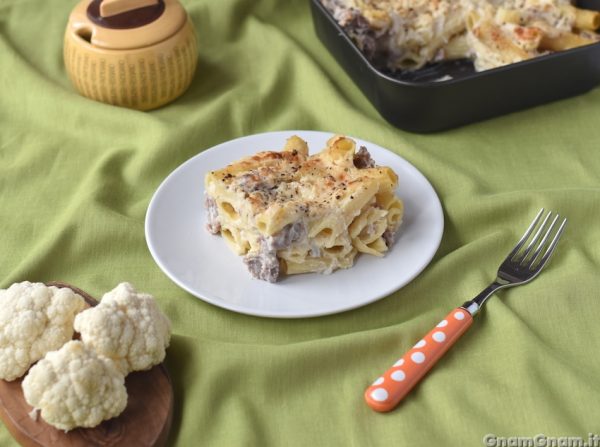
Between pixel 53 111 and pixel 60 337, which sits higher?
pixel 60 337

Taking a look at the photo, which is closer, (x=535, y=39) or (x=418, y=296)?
(x=418, y=296)

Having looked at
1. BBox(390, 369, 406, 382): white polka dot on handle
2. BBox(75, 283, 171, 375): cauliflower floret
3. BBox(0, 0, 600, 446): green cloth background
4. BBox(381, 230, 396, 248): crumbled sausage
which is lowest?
BBox(0, 0, 600, 446): green cloth background

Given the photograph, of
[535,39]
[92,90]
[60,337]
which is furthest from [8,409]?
[535,39]

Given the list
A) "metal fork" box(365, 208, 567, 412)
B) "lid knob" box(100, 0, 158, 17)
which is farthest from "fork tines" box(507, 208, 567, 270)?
"lid knob" box(100, 0, 158, 17)

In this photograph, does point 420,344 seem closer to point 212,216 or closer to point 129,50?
point 212,216

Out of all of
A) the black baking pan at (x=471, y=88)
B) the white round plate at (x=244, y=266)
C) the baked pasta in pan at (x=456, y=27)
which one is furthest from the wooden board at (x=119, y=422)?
the baked pasta in pan at (x=456, y=27)

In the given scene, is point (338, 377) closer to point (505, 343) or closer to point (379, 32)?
point (505, 343)

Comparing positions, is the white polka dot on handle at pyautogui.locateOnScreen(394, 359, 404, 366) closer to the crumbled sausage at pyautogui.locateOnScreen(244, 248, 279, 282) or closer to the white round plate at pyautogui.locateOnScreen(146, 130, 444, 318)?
the white round plate at pyautogui.locateOnScreen(146, 130, 444, 318)
